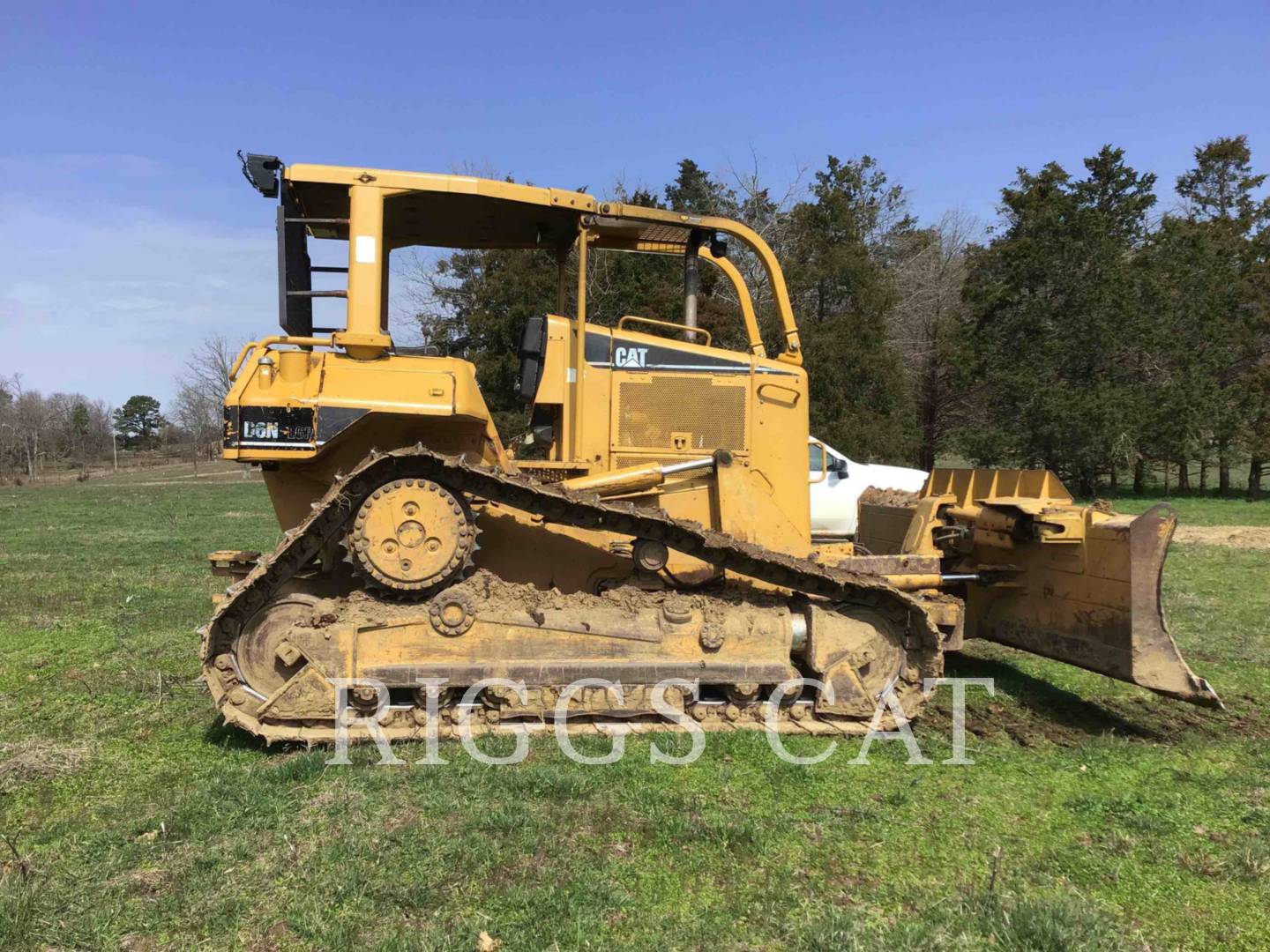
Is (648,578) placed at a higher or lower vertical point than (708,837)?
higher

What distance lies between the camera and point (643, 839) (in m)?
3.88

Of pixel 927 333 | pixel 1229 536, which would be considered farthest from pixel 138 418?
pixel 1229 536

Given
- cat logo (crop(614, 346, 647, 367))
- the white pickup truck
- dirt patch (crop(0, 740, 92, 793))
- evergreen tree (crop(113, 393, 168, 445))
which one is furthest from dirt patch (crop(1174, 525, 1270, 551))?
evergreen tree (crop(113, 393, 168, 445))

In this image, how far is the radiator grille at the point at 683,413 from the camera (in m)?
5.83

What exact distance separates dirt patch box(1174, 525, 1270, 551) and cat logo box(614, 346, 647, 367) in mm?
14028

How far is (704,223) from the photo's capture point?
5.88 m

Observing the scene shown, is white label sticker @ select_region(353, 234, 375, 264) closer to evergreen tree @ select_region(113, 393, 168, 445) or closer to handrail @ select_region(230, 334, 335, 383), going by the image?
handrail @ select_region(230, 334, 335, 383)

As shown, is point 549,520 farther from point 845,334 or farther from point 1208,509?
point 1208,509

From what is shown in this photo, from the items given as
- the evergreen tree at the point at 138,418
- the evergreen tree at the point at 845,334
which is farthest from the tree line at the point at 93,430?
the evergreen tree at the point at 845,334

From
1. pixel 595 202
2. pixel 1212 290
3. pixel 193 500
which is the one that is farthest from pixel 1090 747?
pixel 1212 290

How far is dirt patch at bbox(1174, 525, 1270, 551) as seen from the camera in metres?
16.0

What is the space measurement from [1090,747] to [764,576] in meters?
2.25

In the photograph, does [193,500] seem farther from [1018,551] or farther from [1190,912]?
[1190,912]

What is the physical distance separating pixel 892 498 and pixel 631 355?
3.64 metres
